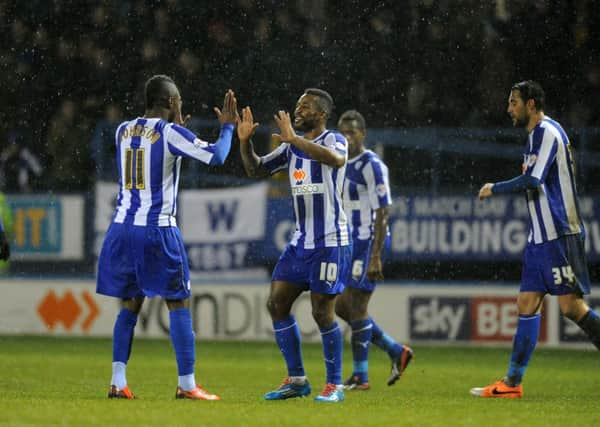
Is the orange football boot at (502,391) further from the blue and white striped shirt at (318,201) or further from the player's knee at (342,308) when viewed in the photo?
the blue and white striped shirt at (318,201)

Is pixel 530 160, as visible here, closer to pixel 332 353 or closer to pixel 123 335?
pixel 332 353

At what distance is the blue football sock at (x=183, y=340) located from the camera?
642 centimetres

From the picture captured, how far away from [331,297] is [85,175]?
20.1 feet

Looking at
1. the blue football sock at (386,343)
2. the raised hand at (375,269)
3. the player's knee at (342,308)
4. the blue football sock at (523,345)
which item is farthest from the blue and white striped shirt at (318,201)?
the blue football sock at (386,343)

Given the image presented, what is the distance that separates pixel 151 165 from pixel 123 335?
2.77 ft

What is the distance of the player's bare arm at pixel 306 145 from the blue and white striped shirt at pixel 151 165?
0.28 m

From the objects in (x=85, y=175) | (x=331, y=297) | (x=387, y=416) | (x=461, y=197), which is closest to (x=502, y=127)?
(x=461, y=197)

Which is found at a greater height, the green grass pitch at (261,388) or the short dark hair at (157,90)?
the short dark hair at (157,90)

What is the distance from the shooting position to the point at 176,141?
6.45 metres

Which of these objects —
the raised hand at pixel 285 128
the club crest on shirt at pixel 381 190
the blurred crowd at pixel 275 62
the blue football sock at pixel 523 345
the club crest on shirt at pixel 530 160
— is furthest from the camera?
the blurred crowd at pixel 275 62

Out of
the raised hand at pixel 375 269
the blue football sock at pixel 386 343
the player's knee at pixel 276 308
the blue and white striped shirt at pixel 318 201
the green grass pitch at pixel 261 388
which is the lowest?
the green grass pitch at pixel 261 388

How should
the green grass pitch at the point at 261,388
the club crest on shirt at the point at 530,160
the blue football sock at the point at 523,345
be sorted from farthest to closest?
the blue football sock at the point at 523,345 → the club crest on shirt at the point at 530,160 → the green grass pitch at the point at 261,388

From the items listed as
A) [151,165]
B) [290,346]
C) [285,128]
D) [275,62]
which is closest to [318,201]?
[285,128]

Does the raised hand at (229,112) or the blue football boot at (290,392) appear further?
the blue football boot at (290,392)
